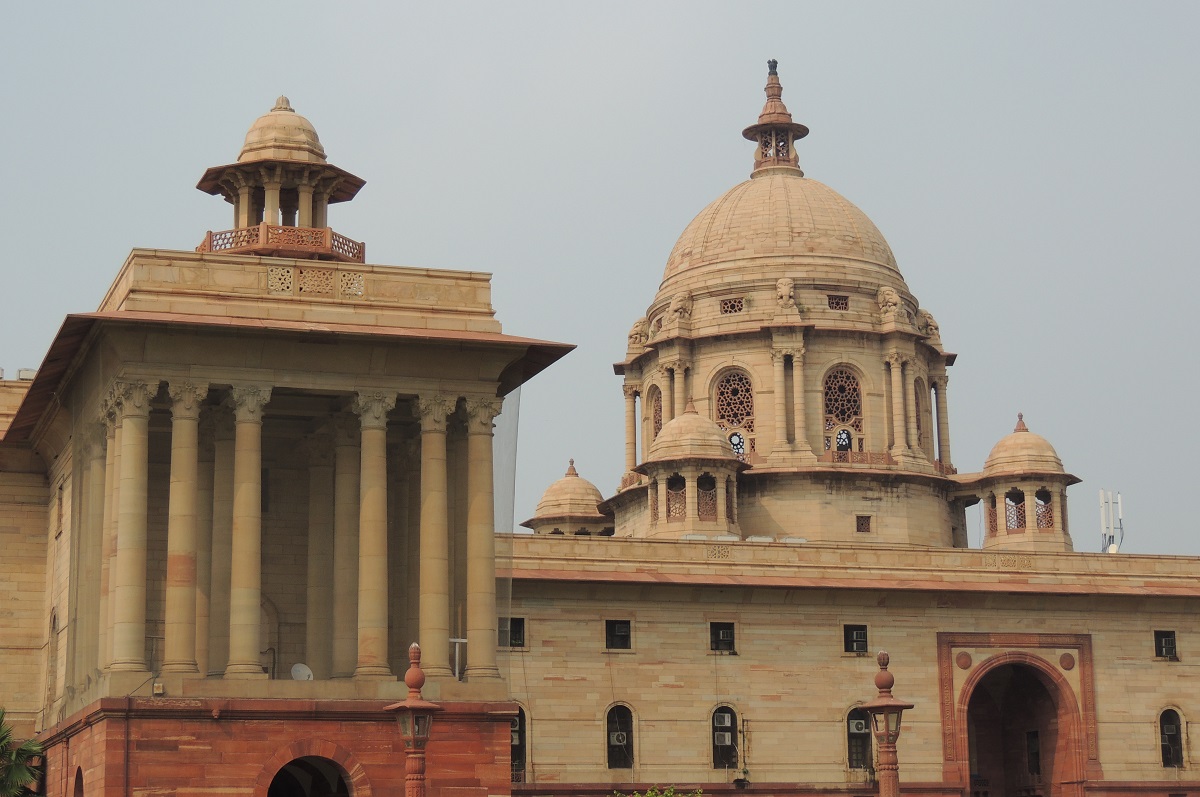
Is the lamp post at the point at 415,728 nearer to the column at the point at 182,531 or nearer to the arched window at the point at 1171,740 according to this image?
the column at the point at 182,531

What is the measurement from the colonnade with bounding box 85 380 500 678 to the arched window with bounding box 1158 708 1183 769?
103 feet

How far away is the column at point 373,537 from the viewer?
45781 millimetres

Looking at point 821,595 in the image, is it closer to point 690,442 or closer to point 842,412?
point 690,442

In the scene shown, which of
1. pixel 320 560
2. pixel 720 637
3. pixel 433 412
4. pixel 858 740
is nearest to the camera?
pixel 433 412

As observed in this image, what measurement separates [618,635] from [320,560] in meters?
17.2

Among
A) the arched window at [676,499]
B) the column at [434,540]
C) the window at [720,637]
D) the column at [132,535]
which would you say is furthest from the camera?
the arched window at [676,499]

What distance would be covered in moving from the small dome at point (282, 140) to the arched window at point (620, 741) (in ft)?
70.4

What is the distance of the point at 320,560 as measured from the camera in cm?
4962

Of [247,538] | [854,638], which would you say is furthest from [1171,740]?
[247,538]

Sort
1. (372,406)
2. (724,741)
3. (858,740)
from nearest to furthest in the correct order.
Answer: (372,406), (724,741), (858,740)

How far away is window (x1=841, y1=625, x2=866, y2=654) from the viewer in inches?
2630

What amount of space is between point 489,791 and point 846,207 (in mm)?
45884

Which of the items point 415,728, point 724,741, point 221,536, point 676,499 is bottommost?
point 415,728

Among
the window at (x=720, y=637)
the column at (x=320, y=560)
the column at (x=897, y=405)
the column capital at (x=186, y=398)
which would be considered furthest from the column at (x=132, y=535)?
the column at (x=897, y=405)
